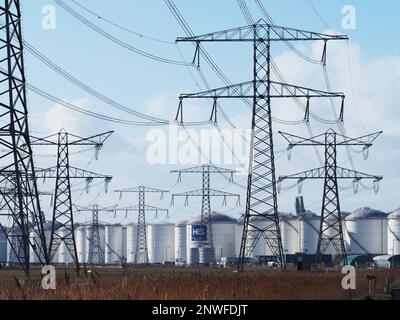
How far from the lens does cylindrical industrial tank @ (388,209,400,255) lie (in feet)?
611

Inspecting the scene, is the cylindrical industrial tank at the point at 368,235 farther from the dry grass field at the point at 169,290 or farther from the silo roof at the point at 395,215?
the dry grass field at the point at 169,290

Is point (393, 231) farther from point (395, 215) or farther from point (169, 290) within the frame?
point (169, 290)

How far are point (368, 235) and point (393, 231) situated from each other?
6.51 m

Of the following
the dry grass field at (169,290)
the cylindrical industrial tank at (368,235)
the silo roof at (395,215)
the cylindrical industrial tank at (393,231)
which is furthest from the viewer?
the cylindrical industrial tank at (368,235)

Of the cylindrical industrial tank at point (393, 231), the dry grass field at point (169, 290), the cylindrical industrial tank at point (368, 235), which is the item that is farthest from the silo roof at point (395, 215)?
the dry grass field at point (169, 290)

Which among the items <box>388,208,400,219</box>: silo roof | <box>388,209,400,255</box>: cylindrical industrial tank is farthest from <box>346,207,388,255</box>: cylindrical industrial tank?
<box>388,208,400,219</box>: silo roof

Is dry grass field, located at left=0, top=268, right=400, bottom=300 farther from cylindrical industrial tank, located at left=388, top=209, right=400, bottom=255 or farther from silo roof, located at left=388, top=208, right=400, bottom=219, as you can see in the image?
silo roof, located at left=388, top=208, right=400, bottom=219

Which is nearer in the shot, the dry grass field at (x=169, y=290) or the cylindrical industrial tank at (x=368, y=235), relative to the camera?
the dry grass field at (x=169, y=290)

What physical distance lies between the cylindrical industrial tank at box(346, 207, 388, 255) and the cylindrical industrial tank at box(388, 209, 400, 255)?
3574 mm

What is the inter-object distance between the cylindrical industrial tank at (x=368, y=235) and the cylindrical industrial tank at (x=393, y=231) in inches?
141

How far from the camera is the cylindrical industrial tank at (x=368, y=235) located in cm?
19362
